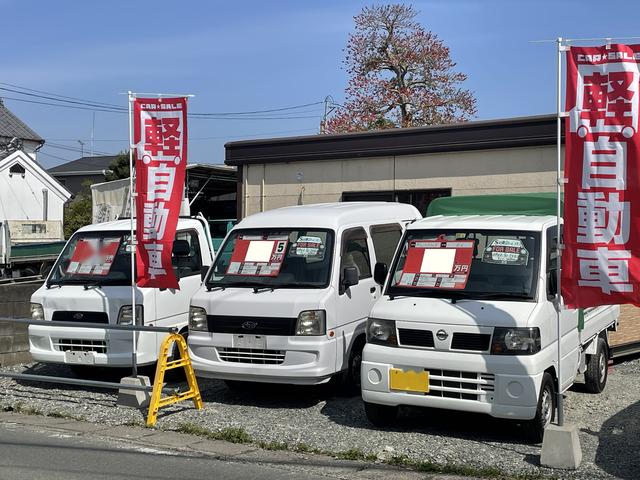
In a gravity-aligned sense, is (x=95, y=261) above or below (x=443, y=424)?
above

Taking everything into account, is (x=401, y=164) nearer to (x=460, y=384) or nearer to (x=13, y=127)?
(x=460, y=384)

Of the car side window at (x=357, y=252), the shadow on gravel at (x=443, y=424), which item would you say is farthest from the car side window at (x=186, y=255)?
the shadow on gravel at (x=443, y=424)

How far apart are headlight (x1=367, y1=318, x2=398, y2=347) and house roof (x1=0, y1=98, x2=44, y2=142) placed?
147 ft

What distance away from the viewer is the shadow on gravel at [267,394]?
8.77 meters

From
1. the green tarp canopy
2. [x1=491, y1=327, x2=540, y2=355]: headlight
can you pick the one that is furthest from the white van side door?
[x1=491, y1=327, x2=540, y2=355]: headlight

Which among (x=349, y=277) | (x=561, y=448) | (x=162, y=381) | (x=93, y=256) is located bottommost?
(x=561, y=448)

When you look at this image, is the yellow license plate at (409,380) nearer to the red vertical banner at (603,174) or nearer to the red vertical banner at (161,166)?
the red vertical banner at (603,174)

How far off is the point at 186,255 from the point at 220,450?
4.26m

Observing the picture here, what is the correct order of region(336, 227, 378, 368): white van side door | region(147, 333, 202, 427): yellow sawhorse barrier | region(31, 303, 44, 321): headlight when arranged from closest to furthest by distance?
region(147, 333, 202, 427): yellow sawhorse barrier
region(336, 227, 378, 368): white van side door
region(31, 303, 44, 321): headlight

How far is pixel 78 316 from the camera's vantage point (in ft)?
31.4

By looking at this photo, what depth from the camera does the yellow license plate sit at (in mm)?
6953

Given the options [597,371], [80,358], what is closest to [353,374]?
[597,371]

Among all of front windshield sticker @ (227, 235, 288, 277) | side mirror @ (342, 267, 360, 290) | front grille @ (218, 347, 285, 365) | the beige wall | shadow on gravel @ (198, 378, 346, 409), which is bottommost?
shadow on gravel @ (198, 378, 346, 409)

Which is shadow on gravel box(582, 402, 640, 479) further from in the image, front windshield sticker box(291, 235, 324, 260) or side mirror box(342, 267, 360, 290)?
front windshield sticker box(291, 235, 324, 260)
